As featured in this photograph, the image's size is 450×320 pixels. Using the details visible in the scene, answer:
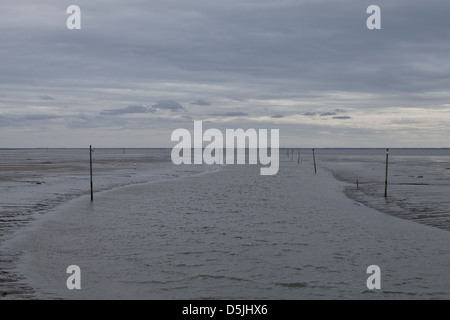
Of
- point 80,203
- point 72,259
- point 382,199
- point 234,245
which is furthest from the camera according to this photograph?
point 382,199

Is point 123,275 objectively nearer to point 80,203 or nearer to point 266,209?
point 266,209

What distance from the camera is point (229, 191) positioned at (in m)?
34.2

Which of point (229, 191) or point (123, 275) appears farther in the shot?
point (229, 191)

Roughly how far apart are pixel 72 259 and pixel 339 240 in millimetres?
9820

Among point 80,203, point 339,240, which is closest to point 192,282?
point 339,240

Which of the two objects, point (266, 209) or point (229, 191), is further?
point (229, 191)

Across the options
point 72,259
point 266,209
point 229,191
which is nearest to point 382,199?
point 266,209

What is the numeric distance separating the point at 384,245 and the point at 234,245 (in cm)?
555

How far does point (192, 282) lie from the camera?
37.6 ft

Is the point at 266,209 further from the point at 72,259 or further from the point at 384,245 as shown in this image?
the point at 72,259
